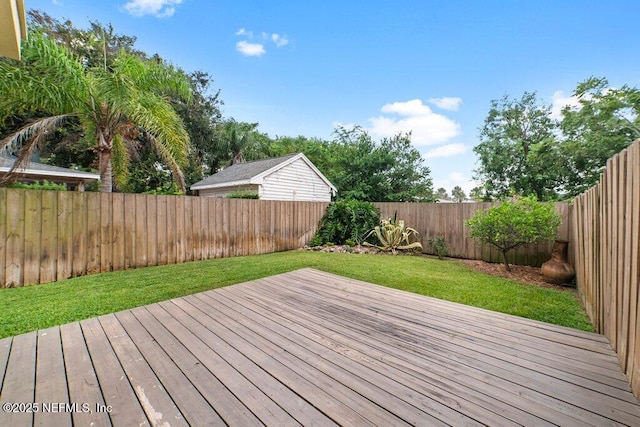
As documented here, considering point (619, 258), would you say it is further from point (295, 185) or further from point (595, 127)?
point (295, 185)

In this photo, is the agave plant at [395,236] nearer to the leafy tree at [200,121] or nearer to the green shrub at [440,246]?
the green shrub at [440,246]

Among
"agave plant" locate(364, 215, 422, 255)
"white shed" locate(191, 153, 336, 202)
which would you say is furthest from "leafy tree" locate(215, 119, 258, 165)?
"agave plant" locate(364, 215, 422, 255)

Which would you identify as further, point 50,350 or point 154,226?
point 154,226

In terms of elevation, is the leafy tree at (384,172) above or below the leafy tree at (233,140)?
below

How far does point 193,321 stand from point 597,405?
277cm

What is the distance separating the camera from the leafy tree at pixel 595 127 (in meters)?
A: 8.03

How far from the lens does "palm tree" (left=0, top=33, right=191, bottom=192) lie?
15.2 feet

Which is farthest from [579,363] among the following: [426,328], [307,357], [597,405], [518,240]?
[518,240]

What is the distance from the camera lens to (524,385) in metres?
1.48

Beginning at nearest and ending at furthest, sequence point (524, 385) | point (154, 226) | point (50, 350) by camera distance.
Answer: point (524, 385) < point (50, 350) < point (154, 226)

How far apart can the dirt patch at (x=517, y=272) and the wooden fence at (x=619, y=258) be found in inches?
71.6

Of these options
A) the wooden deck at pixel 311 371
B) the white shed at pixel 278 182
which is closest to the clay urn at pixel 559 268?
the wooden deck at pixel 311 371

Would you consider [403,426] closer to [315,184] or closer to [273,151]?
[315,184]

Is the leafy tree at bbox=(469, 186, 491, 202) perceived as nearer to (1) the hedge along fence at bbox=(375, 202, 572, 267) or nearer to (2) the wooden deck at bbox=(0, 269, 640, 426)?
(1) the hedge along fence at bbox=(375, 202, 572, 267)
